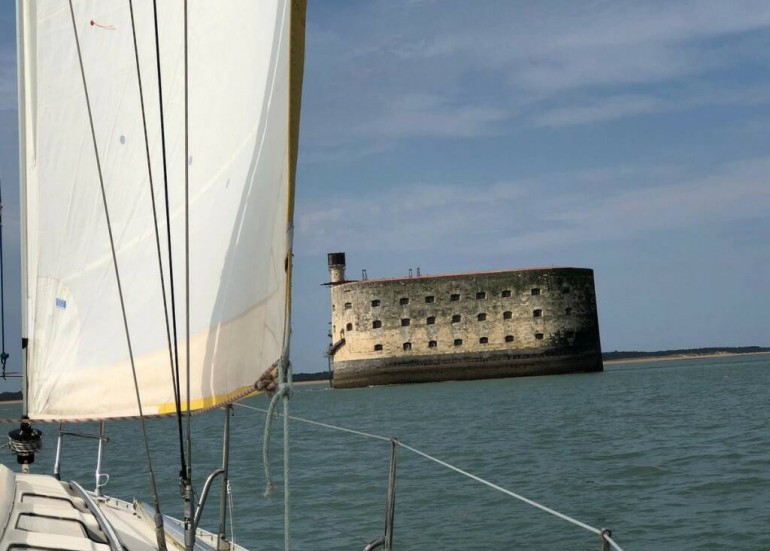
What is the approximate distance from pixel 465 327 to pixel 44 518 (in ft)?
132

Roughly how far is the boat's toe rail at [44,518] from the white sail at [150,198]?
1.01ft

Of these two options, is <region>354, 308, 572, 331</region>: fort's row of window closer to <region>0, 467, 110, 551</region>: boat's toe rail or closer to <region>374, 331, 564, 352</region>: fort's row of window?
<region>374, 331, 564, 352</region>: fort's row of window

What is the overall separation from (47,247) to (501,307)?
40079mm

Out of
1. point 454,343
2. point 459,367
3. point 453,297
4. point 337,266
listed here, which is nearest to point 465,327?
point 454,343

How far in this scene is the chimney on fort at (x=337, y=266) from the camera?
4447cm

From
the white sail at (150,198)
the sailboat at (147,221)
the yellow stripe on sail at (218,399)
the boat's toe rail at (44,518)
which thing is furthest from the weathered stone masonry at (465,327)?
the yellow stripe on sail at (218,399)

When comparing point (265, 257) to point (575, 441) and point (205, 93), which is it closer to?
point (205, 93)

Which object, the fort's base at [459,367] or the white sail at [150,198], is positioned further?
the fort's base at [459,367]

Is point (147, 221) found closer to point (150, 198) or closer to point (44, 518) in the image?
point (150, 198)

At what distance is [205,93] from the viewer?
11.0 ft

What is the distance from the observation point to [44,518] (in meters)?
3.21

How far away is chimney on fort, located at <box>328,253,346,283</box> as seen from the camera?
146ft

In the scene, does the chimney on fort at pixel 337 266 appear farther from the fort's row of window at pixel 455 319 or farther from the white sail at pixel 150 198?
the white sail at pixel 150 198

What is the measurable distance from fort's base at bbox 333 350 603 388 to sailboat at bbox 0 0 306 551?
3922 centimetres
